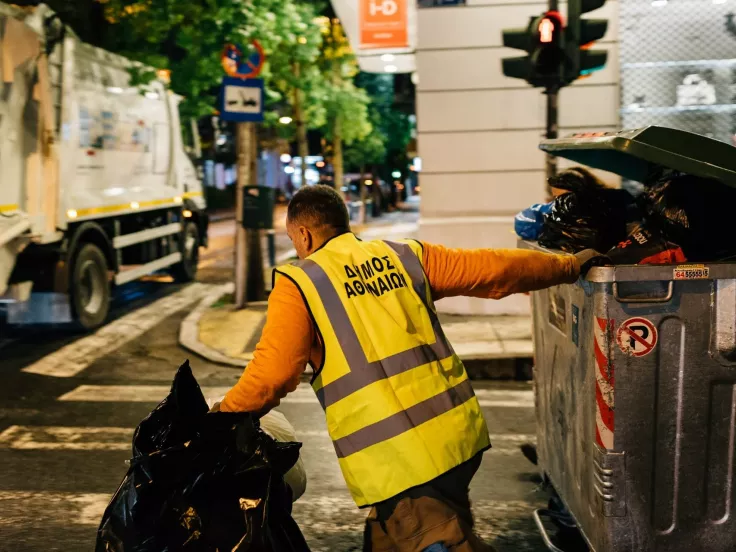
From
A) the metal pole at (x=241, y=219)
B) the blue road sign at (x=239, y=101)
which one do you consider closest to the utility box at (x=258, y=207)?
the metal pole at (x=241, y=219)

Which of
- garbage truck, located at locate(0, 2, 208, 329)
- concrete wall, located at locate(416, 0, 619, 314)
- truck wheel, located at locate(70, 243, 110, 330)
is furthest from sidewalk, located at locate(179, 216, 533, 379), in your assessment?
garbage truck, located at locate(0, 2, 208, 329)

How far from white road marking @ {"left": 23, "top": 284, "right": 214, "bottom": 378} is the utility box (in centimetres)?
170

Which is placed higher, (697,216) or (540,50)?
(540,50)

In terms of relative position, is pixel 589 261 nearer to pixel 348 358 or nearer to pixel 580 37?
pixel 348 358

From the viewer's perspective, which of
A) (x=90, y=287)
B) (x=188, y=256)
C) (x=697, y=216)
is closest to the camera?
(x=697, y=216)

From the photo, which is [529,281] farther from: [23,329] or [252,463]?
[23,329]

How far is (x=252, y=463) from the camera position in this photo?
2.66m

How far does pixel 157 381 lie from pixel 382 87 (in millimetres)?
28096

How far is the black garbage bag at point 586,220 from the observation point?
12.1ft

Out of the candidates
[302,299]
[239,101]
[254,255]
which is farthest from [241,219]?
[302,299]

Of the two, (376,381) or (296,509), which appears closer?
(376,381)

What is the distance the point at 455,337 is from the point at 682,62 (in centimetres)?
438

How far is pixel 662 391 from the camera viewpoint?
Answer: 3156 millimetres

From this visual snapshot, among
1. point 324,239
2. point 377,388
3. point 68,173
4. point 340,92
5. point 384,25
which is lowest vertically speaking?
point 377,388
